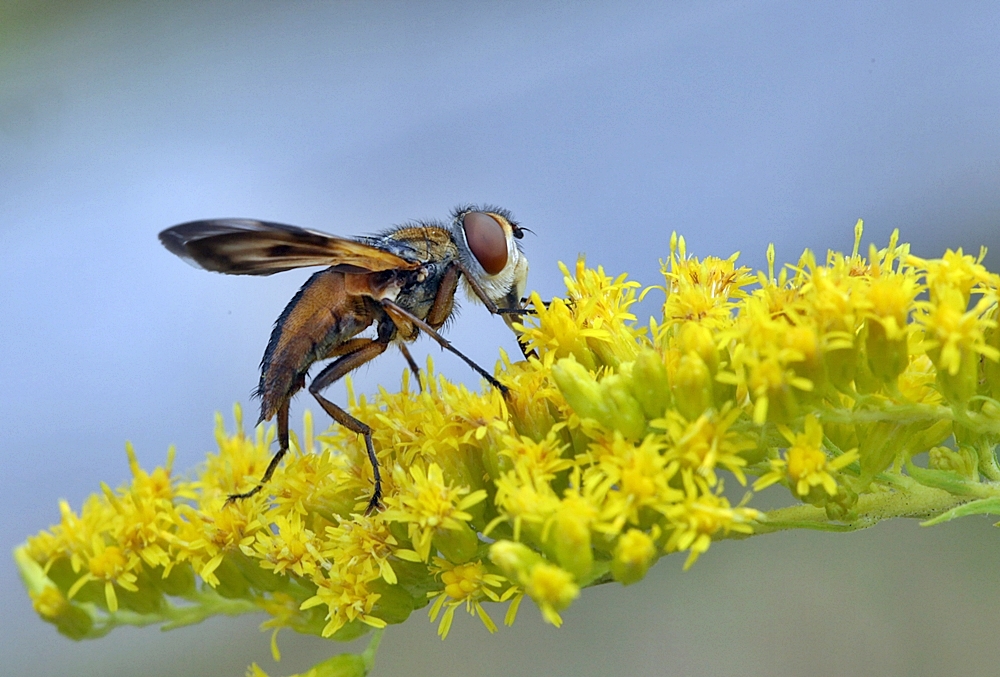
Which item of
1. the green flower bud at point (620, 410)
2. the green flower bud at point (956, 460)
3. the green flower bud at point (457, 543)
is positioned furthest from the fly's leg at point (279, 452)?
the green flower bud at point (956, 460)

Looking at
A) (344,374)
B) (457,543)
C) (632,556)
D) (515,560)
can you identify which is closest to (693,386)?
(632,556)

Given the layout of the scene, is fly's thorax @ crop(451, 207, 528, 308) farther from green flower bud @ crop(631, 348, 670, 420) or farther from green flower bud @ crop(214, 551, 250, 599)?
green flower bud @ crop(214, 551, 250, 599)

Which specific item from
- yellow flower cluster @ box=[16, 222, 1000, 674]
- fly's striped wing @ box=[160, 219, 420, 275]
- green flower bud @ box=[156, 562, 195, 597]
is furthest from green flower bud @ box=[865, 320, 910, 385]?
green flower bud @ box=[156, 562, 195, 597]

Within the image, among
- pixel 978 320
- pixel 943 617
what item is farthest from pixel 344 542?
pixel 943 617

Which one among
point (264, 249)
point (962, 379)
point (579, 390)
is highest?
point (264, 249)

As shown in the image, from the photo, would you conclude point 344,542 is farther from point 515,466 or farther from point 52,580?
point 52,580

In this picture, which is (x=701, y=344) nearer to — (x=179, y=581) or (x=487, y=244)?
(x=487, y=244)

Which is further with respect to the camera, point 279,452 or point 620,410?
point 279,452
